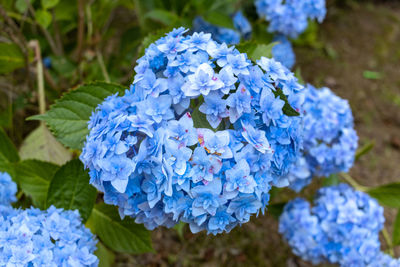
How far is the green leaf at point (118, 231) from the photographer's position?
136 centimetres

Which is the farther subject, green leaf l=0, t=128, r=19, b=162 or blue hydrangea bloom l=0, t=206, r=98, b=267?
green leaf l=0, t=128, r=19, b=162

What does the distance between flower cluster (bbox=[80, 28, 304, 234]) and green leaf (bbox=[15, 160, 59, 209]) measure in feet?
1.44

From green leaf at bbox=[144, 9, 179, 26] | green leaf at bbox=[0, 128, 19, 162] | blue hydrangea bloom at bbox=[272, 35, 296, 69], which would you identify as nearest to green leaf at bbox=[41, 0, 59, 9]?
green leaf at bbox=[144, 9, 179, 26]

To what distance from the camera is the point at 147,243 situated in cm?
135

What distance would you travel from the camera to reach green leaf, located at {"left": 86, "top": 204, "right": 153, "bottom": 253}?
136 centimetres

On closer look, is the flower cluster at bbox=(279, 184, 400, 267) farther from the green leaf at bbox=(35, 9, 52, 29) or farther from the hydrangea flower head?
the green leaf at bbox=(35, 9, 52, 29)

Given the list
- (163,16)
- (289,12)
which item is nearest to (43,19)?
(163,16)

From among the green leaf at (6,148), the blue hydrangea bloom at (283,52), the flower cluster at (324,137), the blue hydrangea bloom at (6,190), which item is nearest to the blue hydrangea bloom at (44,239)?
the blue hydrangea bloom at (6,190)

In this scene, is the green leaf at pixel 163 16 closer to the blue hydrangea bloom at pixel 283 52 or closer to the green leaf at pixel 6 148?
the blue hydrangea bloom at pixel 283 52

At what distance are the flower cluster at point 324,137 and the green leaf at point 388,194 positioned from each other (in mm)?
187

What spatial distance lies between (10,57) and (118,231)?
81cm

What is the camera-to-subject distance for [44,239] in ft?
3.56

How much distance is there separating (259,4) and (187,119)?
1290 mm

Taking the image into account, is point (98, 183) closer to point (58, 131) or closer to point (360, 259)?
point (58, 131)
